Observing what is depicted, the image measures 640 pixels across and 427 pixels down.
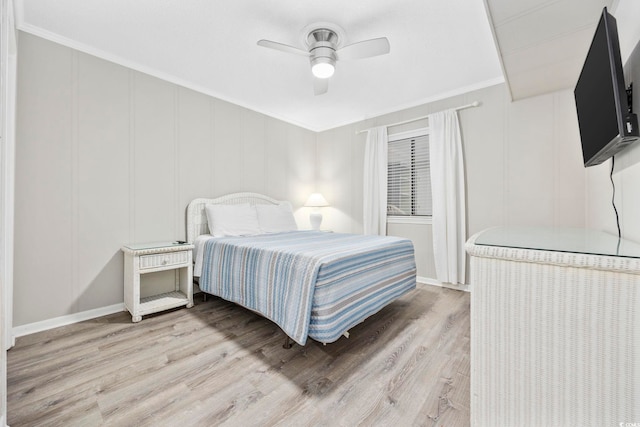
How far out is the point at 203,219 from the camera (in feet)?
10.8

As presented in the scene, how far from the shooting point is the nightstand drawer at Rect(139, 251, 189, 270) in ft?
8.09

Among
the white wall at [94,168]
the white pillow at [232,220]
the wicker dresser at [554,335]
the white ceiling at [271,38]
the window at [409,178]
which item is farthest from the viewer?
the window at [409,178]

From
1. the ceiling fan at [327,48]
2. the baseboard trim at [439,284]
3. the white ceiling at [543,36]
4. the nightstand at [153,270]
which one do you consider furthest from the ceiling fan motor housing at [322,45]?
the baseboard trim at [439,284]

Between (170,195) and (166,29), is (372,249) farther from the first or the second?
(166,29)

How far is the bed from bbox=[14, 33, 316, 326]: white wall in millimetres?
464

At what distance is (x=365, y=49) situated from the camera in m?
2.15

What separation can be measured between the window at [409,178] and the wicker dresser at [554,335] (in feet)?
9.38

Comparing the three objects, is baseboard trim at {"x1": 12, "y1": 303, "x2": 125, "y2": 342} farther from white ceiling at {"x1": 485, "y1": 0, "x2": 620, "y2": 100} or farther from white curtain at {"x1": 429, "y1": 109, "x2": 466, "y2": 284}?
white ceiling at {"x1": 485, "y1": 0, "x2": 620, "y2": 100}

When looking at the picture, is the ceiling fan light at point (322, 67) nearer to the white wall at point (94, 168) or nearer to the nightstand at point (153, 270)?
the white wall at point (94, 168)

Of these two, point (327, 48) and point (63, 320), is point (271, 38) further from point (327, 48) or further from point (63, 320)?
point (63, 320)

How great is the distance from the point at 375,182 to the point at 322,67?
217cm

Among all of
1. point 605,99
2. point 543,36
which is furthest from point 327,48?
point 605,99

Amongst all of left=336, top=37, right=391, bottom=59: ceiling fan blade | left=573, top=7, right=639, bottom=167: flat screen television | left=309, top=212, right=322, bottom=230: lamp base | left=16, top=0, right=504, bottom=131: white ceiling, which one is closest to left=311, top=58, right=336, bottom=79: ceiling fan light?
left=336, top=37, right=391, bottom=59: ceiling fan blade

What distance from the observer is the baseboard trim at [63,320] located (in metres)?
2.15
